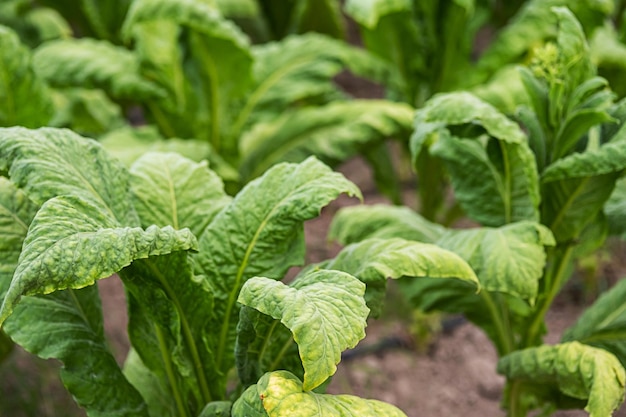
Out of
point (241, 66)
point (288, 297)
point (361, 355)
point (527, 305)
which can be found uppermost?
point (288, 297)

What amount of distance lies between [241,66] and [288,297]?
153cm

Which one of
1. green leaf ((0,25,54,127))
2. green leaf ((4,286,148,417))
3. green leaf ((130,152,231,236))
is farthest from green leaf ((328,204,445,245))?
green leaf ((0,25,54,127))

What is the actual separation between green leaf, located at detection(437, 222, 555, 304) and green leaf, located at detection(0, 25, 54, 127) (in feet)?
4.22

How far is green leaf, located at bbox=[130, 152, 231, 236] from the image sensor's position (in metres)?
1.65

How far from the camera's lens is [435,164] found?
280 cm

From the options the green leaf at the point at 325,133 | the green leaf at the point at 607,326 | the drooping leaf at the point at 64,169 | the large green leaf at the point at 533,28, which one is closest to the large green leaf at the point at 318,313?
the drooping leaf at the point at 64,169

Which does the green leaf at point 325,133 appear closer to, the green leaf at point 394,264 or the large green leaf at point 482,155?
the large green leaf at point 482,155

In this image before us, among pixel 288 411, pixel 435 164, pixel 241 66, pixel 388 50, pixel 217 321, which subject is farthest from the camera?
pixel 388 50

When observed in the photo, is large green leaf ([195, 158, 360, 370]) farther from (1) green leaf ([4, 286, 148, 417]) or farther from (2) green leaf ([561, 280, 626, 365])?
(2) green leaf ([561, 280, 626, 365])

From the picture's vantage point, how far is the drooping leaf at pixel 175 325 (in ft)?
4.75

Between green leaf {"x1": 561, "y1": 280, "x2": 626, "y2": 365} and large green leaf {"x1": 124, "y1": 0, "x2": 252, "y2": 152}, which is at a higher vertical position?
large green leaf {"x1": 124, "y1": 0, "x2": 252, "y2": 152}

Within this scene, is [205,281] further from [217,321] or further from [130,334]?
[130,334]

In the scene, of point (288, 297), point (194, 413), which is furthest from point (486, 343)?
point (288, 297)

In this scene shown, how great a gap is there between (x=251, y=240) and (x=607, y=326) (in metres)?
0.90
